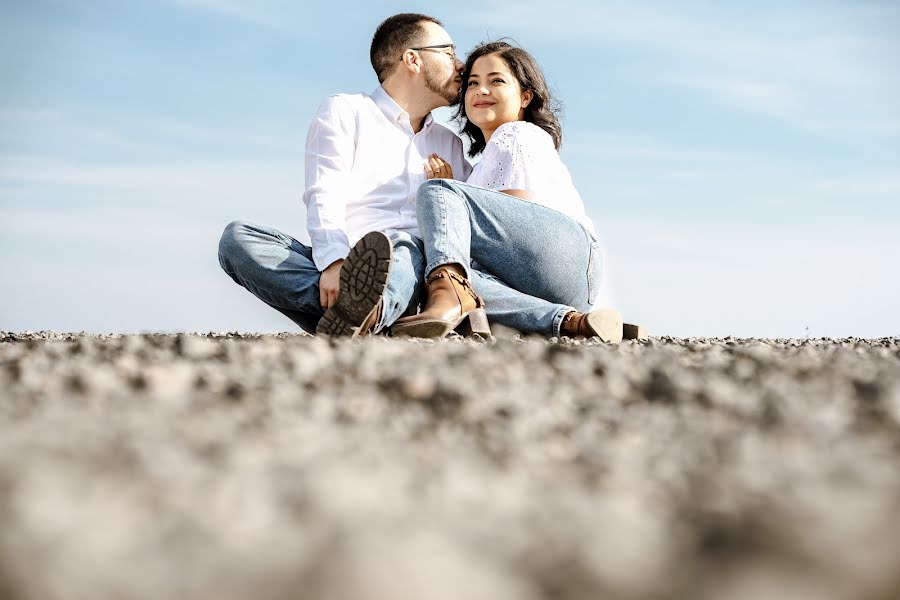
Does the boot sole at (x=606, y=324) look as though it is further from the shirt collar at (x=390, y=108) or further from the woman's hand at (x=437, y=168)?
the shirt collar at (x=390, y=108)

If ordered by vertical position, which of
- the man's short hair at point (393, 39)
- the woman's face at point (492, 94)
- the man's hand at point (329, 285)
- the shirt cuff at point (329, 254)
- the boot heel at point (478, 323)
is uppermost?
the man's short hair at point (393, 39)

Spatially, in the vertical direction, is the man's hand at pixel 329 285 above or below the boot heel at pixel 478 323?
above

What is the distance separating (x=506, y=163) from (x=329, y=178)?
0.91 metres

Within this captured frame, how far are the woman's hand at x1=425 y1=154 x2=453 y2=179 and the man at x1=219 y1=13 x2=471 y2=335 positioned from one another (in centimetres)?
8

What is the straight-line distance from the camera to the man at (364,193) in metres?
3.33

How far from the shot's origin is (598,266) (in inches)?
156

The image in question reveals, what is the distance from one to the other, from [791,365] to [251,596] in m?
1.42

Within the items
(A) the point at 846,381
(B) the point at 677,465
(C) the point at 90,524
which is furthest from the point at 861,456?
(C) the point at 90,524

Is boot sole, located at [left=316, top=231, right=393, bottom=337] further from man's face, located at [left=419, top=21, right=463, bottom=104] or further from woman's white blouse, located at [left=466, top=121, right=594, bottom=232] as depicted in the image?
man's face, located at [left=419, top=21, right=463, bottom=104]

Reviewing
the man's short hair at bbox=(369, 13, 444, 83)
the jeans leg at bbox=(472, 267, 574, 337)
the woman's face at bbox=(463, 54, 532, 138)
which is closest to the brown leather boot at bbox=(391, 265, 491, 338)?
the jeans leg at bbox=(472, 267, 574, 337)

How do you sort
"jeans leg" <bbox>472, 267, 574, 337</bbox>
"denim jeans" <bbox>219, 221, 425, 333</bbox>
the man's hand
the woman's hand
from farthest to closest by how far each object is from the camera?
the woman's hand < "denim jeans" <bbox>219, 221, 425, 333</bbox> < the man's hand < "jeans leg" <bbox>472, 267, 574, 337</bbox>

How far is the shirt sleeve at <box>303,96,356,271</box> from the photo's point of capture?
12.5ft

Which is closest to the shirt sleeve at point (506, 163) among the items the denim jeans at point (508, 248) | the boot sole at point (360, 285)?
the denim jeans at point (508, 248)

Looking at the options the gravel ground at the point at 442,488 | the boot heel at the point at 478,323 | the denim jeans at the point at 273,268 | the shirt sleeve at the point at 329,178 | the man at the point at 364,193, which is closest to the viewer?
the gravel ground at the point at 442,488
